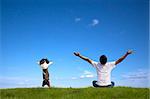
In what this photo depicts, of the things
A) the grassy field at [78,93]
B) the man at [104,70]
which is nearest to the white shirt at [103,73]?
the man at [104,70]

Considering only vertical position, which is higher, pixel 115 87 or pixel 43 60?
pixel 43 60

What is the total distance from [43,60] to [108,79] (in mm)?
4571

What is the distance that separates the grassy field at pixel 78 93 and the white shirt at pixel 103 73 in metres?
1.14

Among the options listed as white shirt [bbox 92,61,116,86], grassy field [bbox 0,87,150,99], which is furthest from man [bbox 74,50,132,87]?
grassy field [bbox 0,87,150,99]

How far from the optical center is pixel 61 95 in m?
16.8

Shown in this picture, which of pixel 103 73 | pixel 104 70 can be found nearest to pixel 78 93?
pixel 103 73

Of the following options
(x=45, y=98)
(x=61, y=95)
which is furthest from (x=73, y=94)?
(x=45, y=98)

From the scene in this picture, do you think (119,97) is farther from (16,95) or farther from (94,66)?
(16,95)

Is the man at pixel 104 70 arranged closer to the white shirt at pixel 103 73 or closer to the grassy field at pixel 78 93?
the white shirt at pixel 103 73

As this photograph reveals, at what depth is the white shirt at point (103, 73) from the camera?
18.7m

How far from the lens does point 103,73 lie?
18766 mm

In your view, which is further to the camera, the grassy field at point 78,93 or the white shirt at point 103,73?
the white shirt at point 103,73

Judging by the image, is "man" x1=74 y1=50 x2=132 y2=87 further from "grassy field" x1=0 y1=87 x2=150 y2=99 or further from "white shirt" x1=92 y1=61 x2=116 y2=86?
"grassy field" x1=0 y1=87 x2=150 y2=99

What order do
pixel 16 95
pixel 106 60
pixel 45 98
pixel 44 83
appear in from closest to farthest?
pixel 45 98, pixel 16 95, pixel 106 60, pixel 44 83
